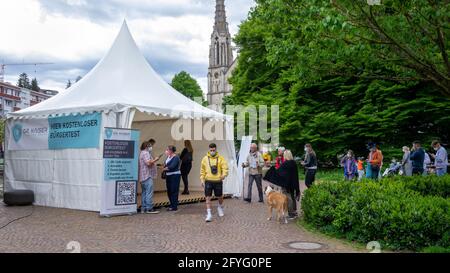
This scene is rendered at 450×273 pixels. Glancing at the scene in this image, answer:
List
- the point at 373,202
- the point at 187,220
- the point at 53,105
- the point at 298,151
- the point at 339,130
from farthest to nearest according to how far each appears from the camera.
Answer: the point at 298,151
the point at 339,130
the point at 53,105
the point at 187,220
the point at 373,202

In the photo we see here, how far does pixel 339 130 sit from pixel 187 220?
649 inches

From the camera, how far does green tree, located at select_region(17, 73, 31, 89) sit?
395 feet

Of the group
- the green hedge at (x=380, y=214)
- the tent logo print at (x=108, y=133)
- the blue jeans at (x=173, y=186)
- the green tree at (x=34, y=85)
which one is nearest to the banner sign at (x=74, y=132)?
the tent logo print at (x=108, y=133)

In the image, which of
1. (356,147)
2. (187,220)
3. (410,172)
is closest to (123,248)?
(187,220)

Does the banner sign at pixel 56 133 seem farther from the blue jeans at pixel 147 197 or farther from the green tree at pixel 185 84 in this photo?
the green tree at pixel 185 84

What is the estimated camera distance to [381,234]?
6.94 metres

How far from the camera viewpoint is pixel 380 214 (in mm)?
6895

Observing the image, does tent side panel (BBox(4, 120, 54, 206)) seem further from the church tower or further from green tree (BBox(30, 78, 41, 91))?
green tree (BBox(30, 78, 41, 91))

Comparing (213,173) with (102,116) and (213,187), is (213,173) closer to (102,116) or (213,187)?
(213,187)

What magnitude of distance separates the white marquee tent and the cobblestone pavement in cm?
99

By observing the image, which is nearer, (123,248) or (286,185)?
(123,248)

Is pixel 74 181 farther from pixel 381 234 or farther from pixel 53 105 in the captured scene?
pixel 381 234

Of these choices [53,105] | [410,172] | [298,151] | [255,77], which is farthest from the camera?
[255,77]

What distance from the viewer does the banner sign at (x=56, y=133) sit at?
1083 centimetres
